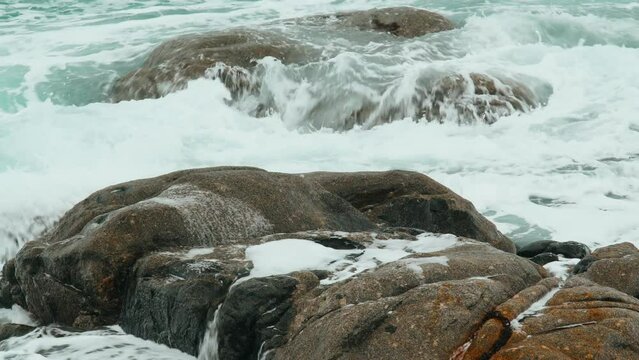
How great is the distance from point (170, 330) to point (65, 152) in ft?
30.2

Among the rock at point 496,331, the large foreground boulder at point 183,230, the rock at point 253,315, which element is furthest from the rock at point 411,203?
the rock at point 496,331

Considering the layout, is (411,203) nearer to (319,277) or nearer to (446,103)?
(319,277)

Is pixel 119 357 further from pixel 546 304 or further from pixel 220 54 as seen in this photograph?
pixel 220 54

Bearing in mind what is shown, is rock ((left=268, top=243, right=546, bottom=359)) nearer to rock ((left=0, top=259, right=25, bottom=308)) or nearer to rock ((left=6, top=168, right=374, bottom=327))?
rock ((left=6, top=168, right=374, bottom=327))

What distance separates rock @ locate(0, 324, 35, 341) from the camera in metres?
8.16

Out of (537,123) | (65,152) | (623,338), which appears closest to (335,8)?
(537,123)

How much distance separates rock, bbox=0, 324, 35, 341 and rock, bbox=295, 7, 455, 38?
606 inches

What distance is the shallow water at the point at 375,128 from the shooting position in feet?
→ 44.4

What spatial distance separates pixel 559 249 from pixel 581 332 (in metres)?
4.70

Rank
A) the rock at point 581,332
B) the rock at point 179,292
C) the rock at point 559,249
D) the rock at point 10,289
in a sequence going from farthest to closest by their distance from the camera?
the rock at point 559,249 → the rock at point 10,289 → the rock at point 179,292 → the rock at point 581,332

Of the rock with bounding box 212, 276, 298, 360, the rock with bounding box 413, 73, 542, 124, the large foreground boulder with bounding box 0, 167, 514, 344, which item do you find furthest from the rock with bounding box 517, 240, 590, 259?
the rock with bounding box 413, 73, 542, 124

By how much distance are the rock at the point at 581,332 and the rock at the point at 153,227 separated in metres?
3.40

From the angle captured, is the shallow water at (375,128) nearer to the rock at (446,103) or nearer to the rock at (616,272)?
Answer: the rock at (446,103)

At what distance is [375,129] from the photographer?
17.4m
